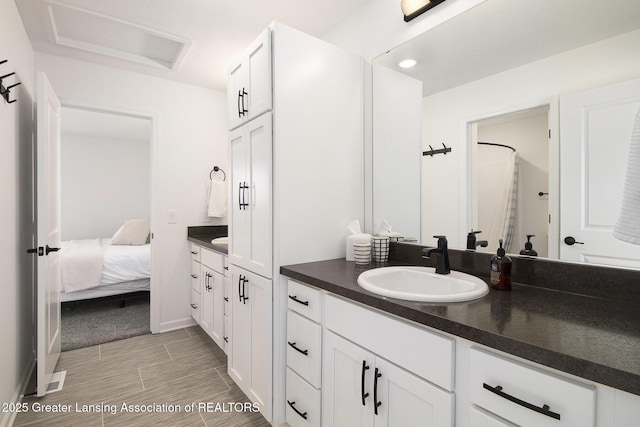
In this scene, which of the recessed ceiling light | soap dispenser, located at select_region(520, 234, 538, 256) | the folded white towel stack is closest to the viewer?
soap dispenser, located at select_region(520, 234, 538, 256)

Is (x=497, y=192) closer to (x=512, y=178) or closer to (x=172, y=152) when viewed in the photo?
(x=512, y=178)

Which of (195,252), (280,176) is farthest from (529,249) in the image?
(195,252)

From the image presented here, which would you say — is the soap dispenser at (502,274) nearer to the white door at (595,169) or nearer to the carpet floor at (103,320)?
the white door at (595,169)

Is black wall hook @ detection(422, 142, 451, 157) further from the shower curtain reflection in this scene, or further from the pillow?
the pillow

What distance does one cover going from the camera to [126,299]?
393cm

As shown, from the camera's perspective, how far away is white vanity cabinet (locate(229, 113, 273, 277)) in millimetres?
1588

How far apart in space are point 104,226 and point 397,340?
6.28 metres

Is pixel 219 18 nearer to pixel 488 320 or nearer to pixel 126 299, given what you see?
pixel 488 320

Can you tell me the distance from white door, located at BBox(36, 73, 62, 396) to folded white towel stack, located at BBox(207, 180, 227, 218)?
1.25 meters

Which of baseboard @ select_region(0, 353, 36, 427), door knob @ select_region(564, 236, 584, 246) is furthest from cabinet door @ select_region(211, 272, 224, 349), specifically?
door knob @ select_region(564, 236, 584, 246)

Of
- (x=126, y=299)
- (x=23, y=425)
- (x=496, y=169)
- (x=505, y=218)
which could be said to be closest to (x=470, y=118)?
(x=496, y=169)

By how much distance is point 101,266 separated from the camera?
3.44 m

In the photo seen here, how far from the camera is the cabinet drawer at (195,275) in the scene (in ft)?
9.65

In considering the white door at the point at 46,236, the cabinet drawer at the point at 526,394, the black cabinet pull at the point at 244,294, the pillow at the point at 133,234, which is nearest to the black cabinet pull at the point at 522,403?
the cabinet drawer at the point at 526,394
